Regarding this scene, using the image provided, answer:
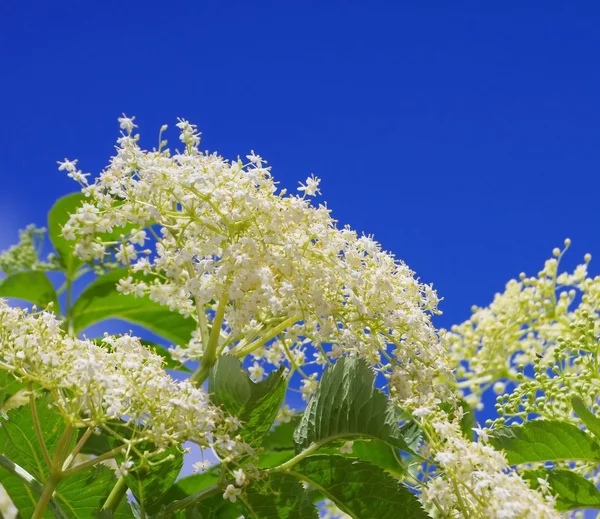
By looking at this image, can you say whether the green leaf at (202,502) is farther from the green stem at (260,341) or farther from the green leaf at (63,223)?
the green leaf at (63,223)

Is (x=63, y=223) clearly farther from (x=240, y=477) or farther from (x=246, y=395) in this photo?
(x=240, y=477)

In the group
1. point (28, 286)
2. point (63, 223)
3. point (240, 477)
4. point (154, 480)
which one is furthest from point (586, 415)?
point (28, 286)

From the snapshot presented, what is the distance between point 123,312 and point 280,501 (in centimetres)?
256

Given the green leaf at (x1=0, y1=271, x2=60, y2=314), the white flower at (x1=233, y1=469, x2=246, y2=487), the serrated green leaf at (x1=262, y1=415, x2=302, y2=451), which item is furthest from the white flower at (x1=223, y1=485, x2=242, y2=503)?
the green leaf at (x1=0, y1=271, x2=60, y2=314)

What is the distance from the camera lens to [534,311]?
3504 millimetres

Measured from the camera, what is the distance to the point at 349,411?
1.65 m

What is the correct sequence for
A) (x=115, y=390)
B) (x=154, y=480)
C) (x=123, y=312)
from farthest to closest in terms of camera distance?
1. (x=123, y=312)
2. (x=154, y=480)
3. (x=115, y=390)

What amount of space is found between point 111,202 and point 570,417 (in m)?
1.51

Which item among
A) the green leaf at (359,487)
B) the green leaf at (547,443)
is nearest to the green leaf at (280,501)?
the green leaf at (359,487)

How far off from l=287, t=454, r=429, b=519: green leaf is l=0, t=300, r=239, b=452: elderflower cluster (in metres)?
0.22

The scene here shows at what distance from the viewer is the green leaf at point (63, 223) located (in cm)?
366

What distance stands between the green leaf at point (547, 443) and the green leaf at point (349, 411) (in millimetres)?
458

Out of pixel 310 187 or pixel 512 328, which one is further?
pixel 512 328

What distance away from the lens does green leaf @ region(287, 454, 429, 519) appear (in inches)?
62.4
